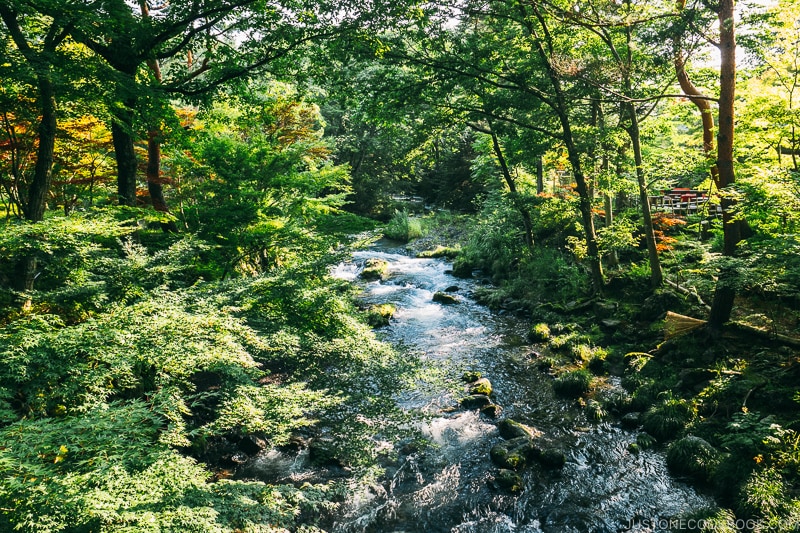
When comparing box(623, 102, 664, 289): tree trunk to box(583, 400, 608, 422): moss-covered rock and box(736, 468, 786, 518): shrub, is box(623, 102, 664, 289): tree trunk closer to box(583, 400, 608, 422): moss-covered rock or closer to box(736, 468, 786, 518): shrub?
box(583, 400, 608, 422): moss-covered rock

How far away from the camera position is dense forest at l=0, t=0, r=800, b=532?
3.63 meters

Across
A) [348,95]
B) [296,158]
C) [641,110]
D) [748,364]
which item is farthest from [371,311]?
[641,110]

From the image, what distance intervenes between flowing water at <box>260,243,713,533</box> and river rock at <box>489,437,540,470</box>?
139 millimetres

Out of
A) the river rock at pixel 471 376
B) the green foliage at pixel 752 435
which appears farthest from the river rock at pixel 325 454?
the green foliage at pixel 752 435

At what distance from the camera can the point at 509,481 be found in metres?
5.71

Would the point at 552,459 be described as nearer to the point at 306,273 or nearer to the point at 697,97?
the point at 306,273

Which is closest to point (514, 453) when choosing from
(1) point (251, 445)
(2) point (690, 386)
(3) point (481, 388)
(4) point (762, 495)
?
(3) point (481, 388)

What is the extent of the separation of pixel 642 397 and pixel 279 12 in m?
10.6

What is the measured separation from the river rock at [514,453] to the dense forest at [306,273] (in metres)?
1.38

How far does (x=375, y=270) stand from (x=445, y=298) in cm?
436

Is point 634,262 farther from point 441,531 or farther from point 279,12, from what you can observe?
point 279,12

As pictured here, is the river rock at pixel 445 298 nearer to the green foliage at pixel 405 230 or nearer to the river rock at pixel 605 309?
the river rock at pixel 605 309

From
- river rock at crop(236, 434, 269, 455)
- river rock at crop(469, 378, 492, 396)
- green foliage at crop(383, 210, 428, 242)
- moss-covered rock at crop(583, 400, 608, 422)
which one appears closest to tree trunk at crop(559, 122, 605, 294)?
moss-covered rock at crop(583, 400, 608, 422)

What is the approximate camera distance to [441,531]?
5055 mm
